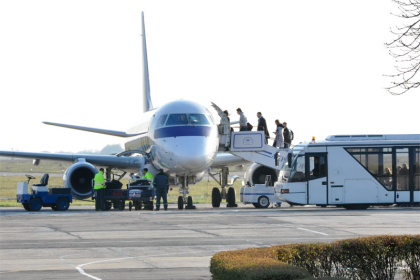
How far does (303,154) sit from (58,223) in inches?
443

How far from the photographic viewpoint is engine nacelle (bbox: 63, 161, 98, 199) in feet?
107

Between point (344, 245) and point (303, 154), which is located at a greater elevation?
point (303, 154)

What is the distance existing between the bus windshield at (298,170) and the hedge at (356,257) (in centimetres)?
1870

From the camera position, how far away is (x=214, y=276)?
883cm

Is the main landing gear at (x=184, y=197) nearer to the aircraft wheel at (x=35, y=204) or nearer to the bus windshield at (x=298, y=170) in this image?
the bus windshield at (x=298, y=170)

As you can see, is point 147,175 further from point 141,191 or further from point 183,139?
point 183,139

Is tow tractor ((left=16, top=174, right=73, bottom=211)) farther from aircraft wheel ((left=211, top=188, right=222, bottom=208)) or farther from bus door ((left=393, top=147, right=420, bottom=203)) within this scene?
bus door ((left=393, top=147, right=420, bottom=203))

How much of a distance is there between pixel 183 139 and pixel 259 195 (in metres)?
4.81

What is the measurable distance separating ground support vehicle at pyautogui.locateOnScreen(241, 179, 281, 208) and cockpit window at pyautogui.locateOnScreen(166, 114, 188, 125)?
4346mm

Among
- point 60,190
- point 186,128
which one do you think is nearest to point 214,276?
point 186,128

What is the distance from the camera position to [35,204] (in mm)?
29250

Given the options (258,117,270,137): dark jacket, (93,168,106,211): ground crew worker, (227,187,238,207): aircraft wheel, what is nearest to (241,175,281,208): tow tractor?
(227,187,238,207): aircraft wheel

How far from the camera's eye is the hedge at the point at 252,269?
805cm

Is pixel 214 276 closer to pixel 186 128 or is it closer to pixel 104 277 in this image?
pixel 104 277
